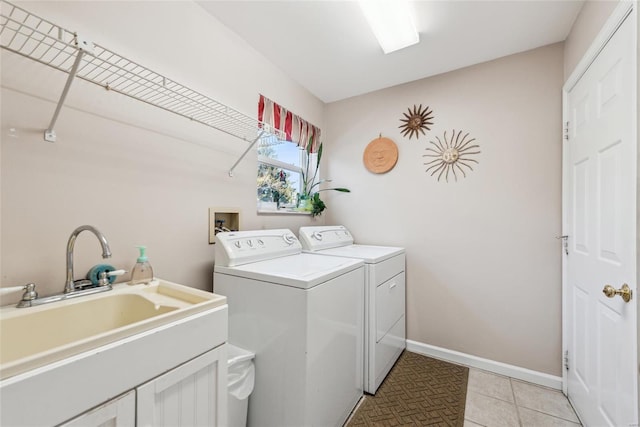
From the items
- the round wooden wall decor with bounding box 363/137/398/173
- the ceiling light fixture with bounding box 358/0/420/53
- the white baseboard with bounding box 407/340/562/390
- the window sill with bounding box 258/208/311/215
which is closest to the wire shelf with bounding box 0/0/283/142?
the window sill with bounding box 258/208/311/215

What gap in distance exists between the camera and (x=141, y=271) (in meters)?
1.27

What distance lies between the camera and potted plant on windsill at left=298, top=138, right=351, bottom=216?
268 cm

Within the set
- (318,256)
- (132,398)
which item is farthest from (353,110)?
(132,398)

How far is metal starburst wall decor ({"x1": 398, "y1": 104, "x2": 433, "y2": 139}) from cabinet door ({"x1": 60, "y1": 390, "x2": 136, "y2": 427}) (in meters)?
2.57

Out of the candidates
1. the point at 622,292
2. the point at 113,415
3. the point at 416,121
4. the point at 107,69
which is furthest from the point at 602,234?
the point at 107,69

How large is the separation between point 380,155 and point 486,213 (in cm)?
107

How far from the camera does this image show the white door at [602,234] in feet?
3.67

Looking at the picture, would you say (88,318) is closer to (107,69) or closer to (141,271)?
(141,271)

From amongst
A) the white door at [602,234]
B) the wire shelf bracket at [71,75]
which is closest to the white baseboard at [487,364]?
the white door at [602,234]

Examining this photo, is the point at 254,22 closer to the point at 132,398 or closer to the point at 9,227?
the point at 9,227

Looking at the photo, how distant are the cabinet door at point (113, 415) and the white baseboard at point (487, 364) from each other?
228 cm

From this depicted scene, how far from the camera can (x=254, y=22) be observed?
1767 mm

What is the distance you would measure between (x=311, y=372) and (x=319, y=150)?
211cm

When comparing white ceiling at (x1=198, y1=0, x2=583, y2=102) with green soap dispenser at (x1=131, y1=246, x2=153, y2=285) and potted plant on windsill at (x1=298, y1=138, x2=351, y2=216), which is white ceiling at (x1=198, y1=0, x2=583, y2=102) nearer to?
potted plant on windsill at (x1=298, y1=138, x2=351, y2=216)
